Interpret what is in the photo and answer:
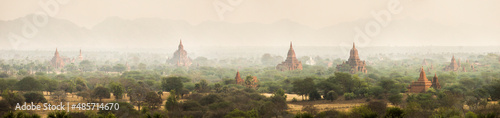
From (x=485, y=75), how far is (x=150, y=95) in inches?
2732

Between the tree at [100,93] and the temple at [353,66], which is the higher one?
the temple at [353,66]

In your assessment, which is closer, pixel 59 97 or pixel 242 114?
pixel 242 114

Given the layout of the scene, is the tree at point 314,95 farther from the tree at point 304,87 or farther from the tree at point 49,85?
the tree at point 49,85

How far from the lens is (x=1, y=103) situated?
5194 centimetres

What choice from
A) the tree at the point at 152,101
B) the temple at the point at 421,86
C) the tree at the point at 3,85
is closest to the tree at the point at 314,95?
the temple at the point at 421,86

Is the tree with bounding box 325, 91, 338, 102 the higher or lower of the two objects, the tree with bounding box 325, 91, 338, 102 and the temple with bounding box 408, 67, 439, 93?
the lower

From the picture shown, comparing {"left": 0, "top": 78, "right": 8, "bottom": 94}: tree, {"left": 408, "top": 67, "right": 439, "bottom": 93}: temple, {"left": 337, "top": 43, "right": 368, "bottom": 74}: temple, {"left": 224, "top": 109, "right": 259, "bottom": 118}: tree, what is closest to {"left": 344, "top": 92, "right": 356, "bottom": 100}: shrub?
{"left": 408, "top": 67, "right": 439, "bottom": 93}: temple

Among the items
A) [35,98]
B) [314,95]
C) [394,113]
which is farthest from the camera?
[314,95]

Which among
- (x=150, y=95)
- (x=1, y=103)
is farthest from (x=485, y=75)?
(x=1, y=103)

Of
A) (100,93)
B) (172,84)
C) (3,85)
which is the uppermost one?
(3,85)

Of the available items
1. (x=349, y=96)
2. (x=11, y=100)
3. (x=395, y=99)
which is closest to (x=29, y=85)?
(x=11, y=100)

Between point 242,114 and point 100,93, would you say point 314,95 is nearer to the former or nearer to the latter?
point 242,114

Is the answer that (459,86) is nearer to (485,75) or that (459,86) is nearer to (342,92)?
(342,92)

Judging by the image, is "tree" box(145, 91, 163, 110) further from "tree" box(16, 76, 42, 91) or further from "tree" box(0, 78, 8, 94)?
"tree" box(0, 78, 8, 94)
